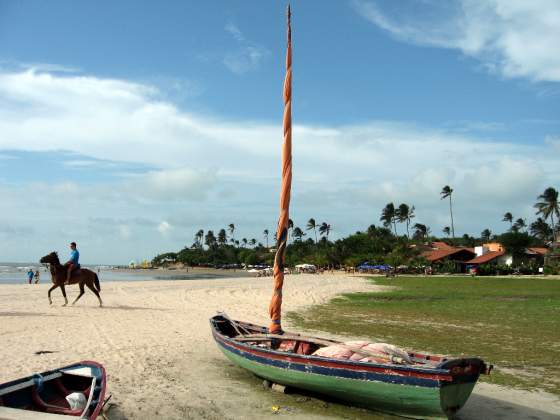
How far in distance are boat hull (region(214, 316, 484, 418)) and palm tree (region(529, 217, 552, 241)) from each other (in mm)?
120806

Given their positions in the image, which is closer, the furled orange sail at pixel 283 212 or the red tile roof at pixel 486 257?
the furled orange sail at pixel 283 212

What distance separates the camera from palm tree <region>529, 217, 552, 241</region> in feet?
371

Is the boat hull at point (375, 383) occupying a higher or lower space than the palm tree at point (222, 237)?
lower

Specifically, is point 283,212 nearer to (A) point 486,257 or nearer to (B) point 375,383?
(B) point 375,383

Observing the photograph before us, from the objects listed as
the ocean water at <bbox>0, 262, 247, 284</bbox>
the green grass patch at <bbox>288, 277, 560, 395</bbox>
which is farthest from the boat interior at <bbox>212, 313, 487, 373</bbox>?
the ocean water at <bbox>0, 262, 247, 284</bbox>

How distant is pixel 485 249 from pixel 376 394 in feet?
304

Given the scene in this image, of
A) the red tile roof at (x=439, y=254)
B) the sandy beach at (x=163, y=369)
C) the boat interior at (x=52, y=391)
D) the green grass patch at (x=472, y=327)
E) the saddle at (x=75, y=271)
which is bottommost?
the green grass patch at (x=472, y=327)

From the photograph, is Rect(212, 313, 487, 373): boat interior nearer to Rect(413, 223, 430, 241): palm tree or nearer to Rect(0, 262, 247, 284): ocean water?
Rect(0, 262, 247, 284): ocean water

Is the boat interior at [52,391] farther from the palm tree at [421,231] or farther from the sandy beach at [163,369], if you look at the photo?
the palm tree at [421,231]

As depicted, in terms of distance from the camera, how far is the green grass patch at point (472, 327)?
11133 mm

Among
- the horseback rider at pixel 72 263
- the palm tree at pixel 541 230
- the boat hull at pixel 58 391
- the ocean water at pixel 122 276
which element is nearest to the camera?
the boat hull at pixel 58 391

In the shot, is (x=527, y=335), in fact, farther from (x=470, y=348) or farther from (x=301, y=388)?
(x=301, y=388)

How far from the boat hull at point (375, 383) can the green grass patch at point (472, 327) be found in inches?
149

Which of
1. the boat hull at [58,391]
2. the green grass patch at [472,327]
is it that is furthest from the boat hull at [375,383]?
the green grass patch at [472,327]
